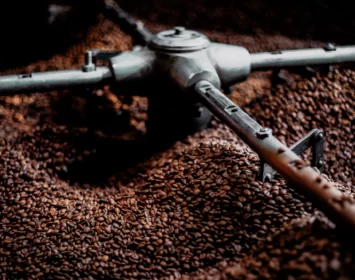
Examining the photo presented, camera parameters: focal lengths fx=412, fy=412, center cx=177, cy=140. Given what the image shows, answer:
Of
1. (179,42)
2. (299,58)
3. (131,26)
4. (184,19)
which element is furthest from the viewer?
(184,19)

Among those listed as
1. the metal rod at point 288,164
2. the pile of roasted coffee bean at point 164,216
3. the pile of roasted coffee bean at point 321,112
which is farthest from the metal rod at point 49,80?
the pile of roasted coffee bean at point 321,112

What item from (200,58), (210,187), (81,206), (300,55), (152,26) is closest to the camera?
(210,187)

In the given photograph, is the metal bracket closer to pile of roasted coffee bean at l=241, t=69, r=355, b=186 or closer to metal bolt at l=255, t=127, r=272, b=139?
metal bolt at l=255, t=127, r=272, b=139

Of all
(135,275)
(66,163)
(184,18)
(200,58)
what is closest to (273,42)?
(184,18)

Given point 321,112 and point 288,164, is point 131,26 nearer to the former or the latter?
point 321,112

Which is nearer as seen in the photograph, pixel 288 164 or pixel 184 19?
pixel 288 164

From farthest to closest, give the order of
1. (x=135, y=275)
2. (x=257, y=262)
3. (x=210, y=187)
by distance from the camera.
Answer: (x=210, y=187)
(x=135, y=275)
(x=257, y=262)

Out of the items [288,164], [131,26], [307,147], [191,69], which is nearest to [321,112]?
[307,147]

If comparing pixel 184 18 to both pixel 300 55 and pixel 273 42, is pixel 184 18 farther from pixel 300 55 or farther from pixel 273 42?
pixel 300 55
